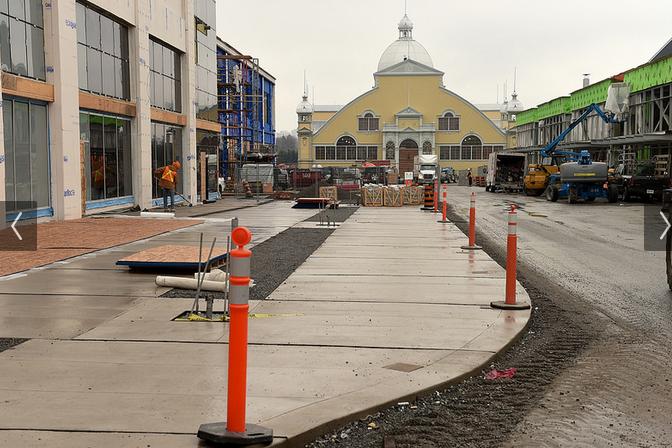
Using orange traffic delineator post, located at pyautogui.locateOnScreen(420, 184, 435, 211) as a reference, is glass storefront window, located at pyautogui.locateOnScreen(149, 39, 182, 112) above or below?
above

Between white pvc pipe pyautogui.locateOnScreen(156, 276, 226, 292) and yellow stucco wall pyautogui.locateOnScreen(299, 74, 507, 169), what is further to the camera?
yellow stucco wall pyautogui.locateOnScreen(299, 74, 507, 169)

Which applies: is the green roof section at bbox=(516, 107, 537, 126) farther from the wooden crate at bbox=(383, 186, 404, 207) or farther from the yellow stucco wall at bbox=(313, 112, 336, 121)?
the wooden crate at bbox=(383, 186, 404, 207)

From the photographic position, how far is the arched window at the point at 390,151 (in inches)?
3656

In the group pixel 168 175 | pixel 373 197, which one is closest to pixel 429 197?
pixel 373 197

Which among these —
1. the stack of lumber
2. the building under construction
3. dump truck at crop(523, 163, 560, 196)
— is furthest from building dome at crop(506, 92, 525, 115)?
the stack of lumber

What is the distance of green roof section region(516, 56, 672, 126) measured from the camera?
43719mm

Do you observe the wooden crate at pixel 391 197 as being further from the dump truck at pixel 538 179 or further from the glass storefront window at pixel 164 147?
the dump truck at pixel 538 179

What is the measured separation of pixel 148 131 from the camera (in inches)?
1168

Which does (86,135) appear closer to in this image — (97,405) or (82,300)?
(82,300)

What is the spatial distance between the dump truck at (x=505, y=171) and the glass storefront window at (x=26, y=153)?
4040 cm

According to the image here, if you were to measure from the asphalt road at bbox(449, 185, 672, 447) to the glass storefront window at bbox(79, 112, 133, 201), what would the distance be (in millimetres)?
14983

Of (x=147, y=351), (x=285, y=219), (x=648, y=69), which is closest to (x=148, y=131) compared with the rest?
(x=285, y=219)

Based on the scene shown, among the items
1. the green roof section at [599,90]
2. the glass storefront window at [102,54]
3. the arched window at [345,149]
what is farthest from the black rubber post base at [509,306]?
the arched window at [345,149]

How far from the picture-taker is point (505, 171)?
5812 centimetres
